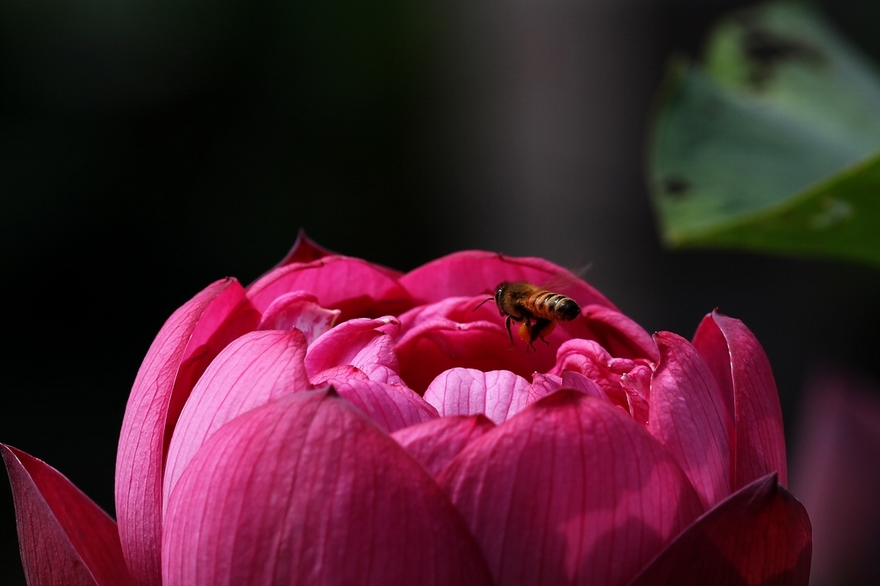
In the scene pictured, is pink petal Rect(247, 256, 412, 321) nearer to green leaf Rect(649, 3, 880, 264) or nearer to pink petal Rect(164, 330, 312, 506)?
pink petal Rect(164, 330, 312, 506)

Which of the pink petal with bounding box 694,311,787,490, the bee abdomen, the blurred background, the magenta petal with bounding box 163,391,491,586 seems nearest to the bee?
the bee abdomen

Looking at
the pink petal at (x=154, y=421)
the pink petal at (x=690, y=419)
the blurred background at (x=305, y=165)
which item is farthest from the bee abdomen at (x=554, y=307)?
the blurred background at (x=305, y=165)

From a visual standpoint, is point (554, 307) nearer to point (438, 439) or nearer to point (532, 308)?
point (532, 308)

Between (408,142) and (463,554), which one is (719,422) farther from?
(408,142)

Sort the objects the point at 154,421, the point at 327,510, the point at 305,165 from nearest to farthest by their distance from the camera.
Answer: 1. the point at 327,510
2. the point at 154,421
3. the point at 305,165

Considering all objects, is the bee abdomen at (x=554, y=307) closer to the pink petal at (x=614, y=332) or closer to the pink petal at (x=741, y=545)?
the pink petal at (x=614, y=332)

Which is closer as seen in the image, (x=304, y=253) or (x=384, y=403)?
(x=384, y=403)

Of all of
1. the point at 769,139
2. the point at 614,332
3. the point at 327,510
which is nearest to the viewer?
the point at 327,510

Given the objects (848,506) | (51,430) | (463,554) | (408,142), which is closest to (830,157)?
(848,506)

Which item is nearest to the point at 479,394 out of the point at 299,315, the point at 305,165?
the point at 299,315
